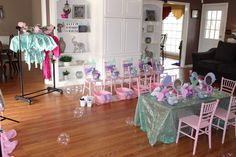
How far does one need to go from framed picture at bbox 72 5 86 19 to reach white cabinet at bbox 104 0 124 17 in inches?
25.2

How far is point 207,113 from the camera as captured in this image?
10.1ft

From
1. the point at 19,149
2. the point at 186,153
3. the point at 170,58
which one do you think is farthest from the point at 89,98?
the point at 170,58

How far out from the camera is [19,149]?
9.86ft

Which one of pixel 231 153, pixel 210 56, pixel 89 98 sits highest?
pixel 210 56

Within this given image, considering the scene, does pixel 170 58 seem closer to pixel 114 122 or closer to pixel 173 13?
pixel 173 13

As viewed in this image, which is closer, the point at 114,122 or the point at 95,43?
the point at 114,122

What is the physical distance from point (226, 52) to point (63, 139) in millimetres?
5314

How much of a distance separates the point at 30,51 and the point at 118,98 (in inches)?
77.0

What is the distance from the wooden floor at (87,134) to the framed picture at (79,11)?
7.20 feet

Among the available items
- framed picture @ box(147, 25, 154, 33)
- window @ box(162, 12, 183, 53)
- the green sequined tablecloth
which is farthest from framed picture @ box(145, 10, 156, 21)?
the green sequined tablecloth

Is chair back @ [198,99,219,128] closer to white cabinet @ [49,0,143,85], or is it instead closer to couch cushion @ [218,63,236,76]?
white cabinet @ [49,0,143,85]

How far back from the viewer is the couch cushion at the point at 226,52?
21.8 feet

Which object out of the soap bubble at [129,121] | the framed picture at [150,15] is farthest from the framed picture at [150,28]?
the soap bubble at [129,121]

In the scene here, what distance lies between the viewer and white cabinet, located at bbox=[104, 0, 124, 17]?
5646mm
